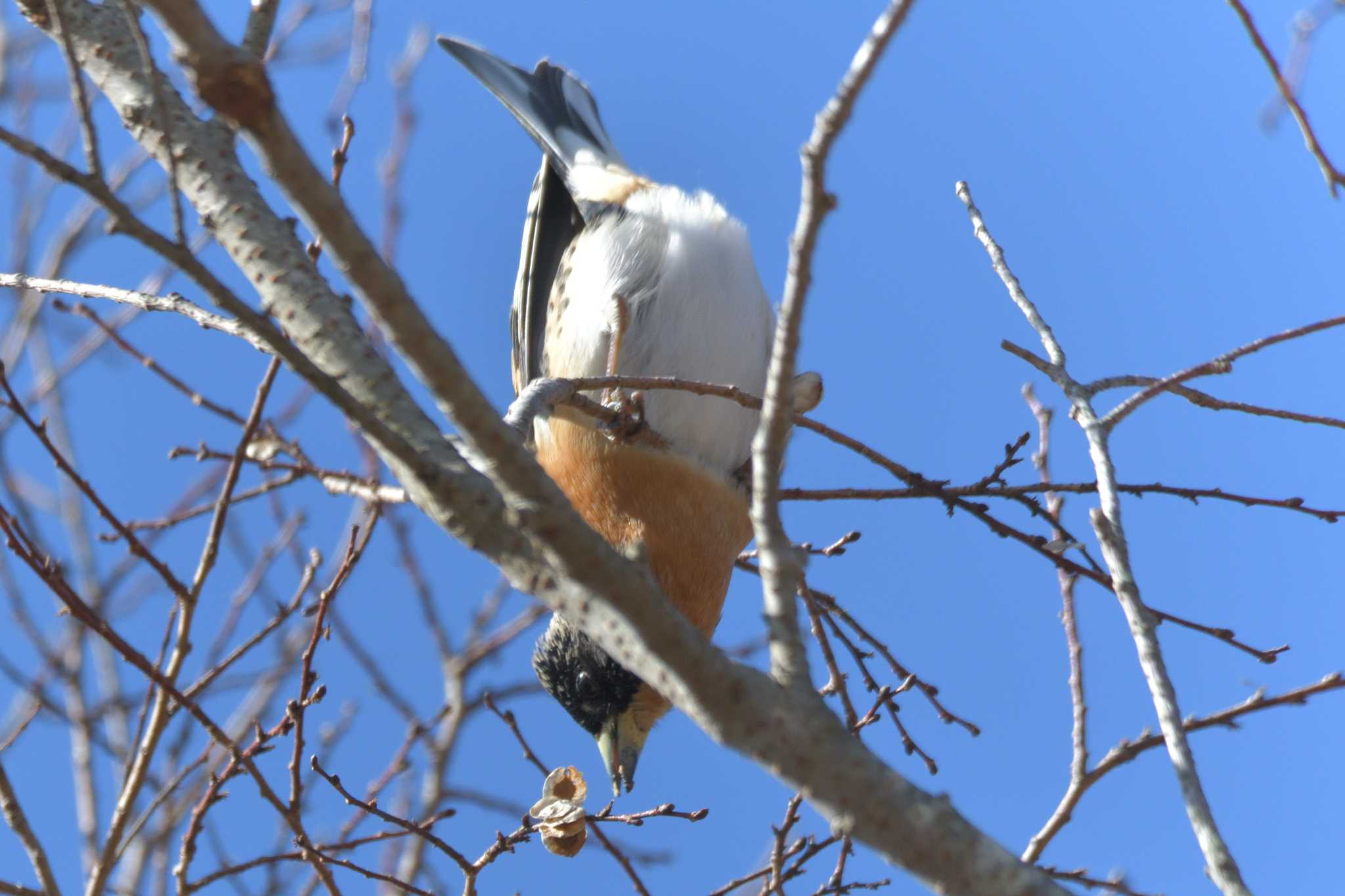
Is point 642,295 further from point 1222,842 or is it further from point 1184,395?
point 1222,842

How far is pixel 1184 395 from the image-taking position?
233 cm

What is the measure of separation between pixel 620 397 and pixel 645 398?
0.23 metres

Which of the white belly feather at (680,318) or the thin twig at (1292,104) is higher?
the white belly feather at (680,318)

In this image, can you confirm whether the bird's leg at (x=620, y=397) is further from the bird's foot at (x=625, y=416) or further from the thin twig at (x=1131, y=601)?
the thin twig at (x=1131, y=601)

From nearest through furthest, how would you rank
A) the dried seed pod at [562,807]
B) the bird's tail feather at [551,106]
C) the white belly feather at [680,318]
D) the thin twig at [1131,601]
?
the thin twig at [1131,601], the dried seed pod at [562,807], the white belly feather at [680,318], the bird's tail feather at [551,106]

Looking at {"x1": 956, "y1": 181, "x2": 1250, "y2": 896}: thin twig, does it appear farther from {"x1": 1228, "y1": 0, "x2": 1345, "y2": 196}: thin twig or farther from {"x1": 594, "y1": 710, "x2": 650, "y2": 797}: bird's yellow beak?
{"x1": 594, "y1": 710, "x2": 650, "y2": 797}: bird's yellow beak

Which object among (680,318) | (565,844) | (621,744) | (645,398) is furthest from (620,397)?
(565,844)

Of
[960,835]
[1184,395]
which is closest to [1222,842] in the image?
[960,835]

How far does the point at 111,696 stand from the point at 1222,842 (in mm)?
4576

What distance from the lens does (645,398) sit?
370 centimetres

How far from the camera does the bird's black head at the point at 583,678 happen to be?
3.68 metres

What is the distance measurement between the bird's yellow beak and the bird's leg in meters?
0.95

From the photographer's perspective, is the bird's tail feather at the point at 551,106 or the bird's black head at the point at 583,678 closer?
the bird's black head at the point at 583,678

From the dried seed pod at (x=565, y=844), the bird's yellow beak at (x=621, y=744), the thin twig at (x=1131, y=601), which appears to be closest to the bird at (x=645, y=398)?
the bird's yellow beak at (x=621, y=744)
